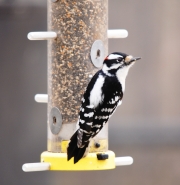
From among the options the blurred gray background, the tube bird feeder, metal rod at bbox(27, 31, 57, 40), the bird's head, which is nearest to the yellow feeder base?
the tube bird feeder

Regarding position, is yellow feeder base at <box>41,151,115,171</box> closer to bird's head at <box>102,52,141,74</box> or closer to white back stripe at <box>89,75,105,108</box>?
white back stripe at <box>89,75,105,108</box>

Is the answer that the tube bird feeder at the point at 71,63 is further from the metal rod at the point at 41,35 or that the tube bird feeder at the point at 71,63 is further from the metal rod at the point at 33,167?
the metal rod at the point at 33,167

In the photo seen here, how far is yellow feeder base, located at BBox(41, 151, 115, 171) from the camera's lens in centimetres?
534

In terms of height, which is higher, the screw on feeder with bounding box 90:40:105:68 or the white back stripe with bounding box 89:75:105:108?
the screw on feeder with bounding box 90:40:105:68

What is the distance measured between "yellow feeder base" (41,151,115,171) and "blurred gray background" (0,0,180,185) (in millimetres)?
4351

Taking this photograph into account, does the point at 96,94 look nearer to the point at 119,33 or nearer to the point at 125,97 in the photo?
the point at 119,33

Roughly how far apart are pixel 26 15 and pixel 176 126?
8.83 feet

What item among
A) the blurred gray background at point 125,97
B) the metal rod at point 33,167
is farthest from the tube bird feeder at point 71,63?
the blurred gray background at point 125,97

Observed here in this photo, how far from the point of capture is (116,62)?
17.7 feet

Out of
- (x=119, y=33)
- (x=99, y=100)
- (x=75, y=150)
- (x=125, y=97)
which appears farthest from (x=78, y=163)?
(x=125, y=97)

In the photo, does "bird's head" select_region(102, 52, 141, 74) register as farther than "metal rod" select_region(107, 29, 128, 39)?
No

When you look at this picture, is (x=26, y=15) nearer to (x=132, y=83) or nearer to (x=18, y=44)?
(x=18, y=44)

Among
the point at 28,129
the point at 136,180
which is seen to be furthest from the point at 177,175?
the point at 28,129

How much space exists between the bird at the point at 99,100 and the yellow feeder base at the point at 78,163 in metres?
0.05
